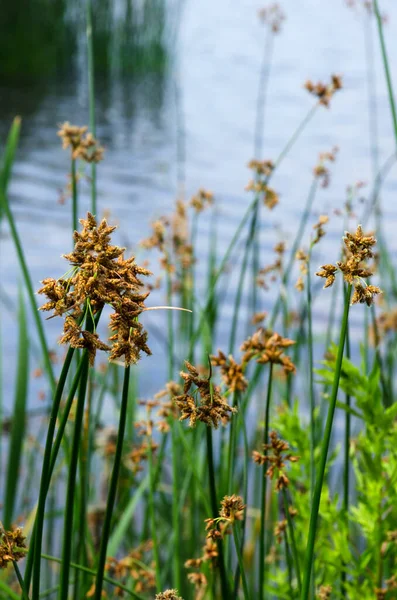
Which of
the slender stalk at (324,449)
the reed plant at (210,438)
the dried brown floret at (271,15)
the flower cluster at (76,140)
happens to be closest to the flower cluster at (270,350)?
the reed plant at (210,438)

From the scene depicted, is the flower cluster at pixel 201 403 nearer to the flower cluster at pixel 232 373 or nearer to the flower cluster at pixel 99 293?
the flower cluster at pixel 99 293

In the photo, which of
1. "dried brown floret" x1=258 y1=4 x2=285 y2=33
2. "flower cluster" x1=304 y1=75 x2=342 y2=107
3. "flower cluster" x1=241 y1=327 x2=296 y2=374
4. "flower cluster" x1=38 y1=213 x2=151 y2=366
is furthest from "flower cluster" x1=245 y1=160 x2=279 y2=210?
"flower cluster" x1=38 y1=213 x2=151 y2=366

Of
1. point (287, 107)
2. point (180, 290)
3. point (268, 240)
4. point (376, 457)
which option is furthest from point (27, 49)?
point (376, 457)

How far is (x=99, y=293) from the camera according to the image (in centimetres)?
65

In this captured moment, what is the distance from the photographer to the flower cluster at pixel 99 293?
0.66 m

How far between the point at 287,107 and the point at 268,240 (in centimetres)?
686

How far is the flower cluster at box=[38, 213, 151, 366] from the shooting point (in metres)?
0.66

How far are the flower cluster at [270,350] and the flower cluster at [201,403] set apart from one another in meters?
0.23

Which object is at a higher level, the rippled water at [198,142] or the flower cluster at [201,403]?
the rippled water at [198,142]

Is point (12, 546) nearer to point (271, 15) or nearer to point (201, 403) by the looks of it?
point (201, 403)

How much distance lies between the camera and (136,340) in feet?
2.22

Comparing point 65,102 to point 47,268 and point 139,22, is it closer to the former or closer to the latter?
point 139,22

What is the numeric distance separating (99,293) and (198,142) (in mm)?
11379

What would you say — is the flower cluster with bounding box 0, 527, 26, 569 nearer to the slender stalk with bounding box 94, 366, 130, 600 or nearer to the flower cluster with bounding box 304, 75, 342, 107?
the slender stalk with bounding box 94, 366, 130, 600
